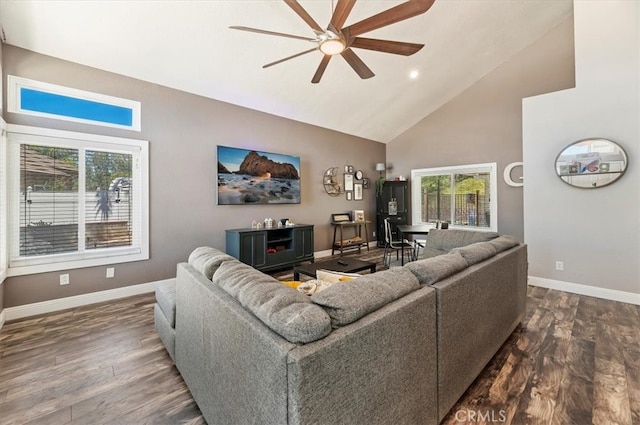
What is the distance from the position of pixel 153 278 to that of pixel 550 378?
4.52m

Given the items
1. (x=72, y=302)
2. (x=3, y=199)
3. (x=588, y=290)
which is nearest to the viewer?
(x=3, y=199)

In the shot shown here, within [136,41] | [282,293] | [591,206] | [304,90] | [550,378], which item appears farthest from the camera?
[304,90]

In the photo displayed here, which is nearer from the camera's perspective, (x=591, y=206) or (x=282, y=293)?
(x=282, y=293)

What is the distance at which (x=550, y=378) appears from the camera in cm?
199

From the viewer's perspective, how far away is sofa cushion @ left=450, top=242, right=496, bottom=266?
203 centimetres

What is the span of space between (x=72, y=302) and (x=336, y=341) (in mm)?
3915

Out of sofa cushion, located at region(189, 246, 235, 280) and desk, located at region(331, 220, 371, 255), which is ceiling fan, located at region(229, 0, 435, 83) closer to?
sofa cushion, located at region(189, 246, 235, 280)

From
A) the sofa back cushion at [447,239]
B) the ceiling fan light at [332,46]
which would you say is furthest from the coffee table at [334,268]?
the ceiling fan light at [332,46]

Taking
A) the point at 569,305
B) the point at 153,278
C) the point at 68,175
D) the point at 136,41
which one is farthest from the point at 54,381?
the point at 569,305

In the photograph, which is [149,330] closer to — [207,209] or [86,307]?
[86,307]

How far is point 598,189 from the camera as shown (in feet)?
12.0

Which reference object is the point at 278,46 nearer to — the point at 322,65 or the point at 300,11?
the point at 322,65

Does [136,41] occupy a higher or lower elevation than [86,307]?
higher

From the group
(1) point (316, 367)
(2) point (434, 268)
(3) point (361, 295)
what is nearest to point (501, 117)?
(2) point (434, 268)
